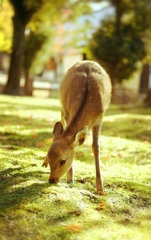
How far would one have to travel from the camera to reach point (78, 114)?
→ 4770mm

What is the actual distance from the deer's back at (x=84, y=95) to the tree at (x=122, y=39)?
58.0 feet

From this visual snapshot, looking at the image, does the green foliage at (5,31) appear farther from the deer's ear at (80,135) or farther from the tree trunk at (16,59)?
the deer's ear at (80,135)

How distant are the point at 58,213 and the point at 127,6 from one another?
71.6 ft

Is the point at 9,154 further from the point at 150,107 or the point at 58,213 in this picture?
the point at 150,107

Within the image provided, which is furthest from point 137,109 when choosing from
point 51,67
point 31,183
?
point 51,67

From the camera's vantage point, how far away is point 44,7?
21.3m

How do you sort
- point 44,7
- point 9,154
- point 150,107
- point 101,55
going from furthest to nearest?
point 101,55
point 44,7
point 150,107
point 9,154

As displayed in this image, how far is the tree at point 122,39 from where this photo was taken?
2330cm

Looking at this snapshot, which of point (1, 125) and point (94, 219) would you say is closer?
point (94, 219)

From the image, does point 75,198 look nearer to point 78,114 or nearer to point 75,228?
point 75,228

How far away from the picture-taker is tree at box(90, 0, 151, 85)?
76.4ft

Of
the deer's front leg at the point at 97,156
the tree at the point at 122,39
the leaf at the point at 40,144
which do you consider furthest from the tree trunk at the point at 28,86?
the deer's front leg at the point at 97,156

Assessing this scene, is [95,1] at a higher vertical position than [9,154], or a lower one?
higher

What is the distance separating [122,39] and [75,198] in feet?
65.2
